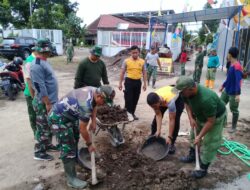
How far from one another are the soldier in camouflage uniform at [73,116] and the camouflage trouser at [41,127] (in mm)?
744

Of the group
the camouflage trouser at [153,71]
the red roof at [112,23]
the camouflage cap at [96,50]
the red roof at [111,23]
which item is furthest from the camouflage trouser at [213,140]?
the red roof at [112,23]

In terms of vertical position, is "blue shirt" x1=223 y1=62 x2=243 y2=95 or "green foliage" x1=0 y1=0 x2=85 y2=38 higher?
"green foliage" x1=0 y1=0 x2=85 y2=38

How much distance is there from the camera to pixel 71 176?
3.52m

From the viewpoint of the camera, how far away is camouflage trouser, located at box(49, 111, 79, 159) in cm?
326

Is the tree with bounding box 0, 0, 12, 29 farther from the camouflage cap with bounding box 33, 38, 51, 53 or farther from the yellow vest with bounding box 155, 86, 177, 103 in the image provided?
the yellow vest with bounding box 155, 86, 177, 103

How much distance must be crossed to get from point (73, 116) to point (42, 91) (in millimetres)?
924

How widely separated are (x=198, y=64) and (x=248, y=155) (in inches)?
286

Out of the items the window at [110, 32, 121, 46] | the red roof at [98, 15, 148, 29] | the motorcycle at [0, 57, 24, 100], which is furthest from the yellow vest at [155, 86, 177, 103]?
the red roof at [98, 15, 148, 29]

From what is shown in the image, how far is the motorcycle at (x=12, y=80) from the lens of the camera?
7.88 m

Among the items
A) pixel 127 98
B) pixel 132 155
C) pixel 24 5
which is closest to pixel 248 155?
pixel 132 155

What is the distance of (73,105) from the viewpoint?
312 centimetres

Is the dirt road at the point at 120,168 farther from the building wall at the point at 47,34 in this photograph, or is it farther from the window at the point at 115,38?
the building wall at the point at 47,34

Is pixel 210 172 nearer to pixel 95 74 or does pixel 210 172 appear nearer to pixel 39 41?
pixel 95 74

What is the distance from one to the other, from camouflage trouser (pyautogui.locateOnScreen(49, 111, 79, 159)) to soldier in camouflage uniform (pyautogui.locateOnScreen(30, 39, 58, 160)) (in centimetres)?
74
